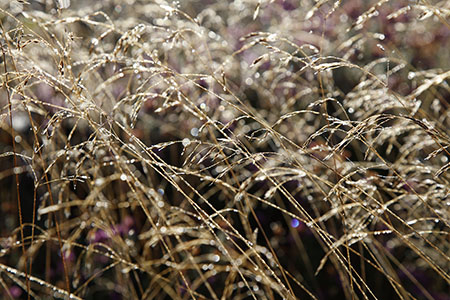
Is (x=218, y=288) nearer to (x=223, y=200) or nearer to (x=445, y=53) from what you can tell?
(x=223, y=200)

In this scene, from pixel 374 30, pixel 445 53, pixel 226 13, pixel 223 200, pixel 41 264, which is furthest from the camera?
pixel 226 13

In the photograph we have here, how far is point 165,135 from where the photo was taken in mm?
3389

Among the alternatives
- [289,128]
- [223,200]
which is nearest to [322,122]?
[289,128]

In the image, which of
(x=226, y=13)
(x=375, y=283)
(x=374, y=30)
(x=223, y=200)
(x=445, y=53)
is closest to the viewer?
(x=375, y=283)

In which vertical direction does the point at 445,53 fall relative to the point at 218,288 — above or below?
above

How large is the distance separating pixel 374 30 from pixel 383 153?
1445mm

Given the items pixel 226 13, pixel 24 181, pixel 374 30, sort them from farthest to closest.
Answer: pixel 226 13, pixel 374 30, pixel 24 181

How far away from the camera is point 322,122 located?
3.37 metres

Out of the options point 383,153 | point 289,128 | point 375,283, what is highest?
point 289,128

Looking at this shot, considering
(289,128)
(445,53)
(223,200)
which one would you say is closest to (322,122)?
(289,128)

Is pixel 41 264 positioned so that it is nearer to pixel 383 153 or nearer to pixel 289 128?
pixel 289 128

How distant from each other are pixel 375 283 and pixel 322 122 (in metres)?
1.08

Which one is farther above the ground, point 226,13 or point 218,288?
point 226,13

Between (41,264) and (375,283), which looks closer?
(375,283)
